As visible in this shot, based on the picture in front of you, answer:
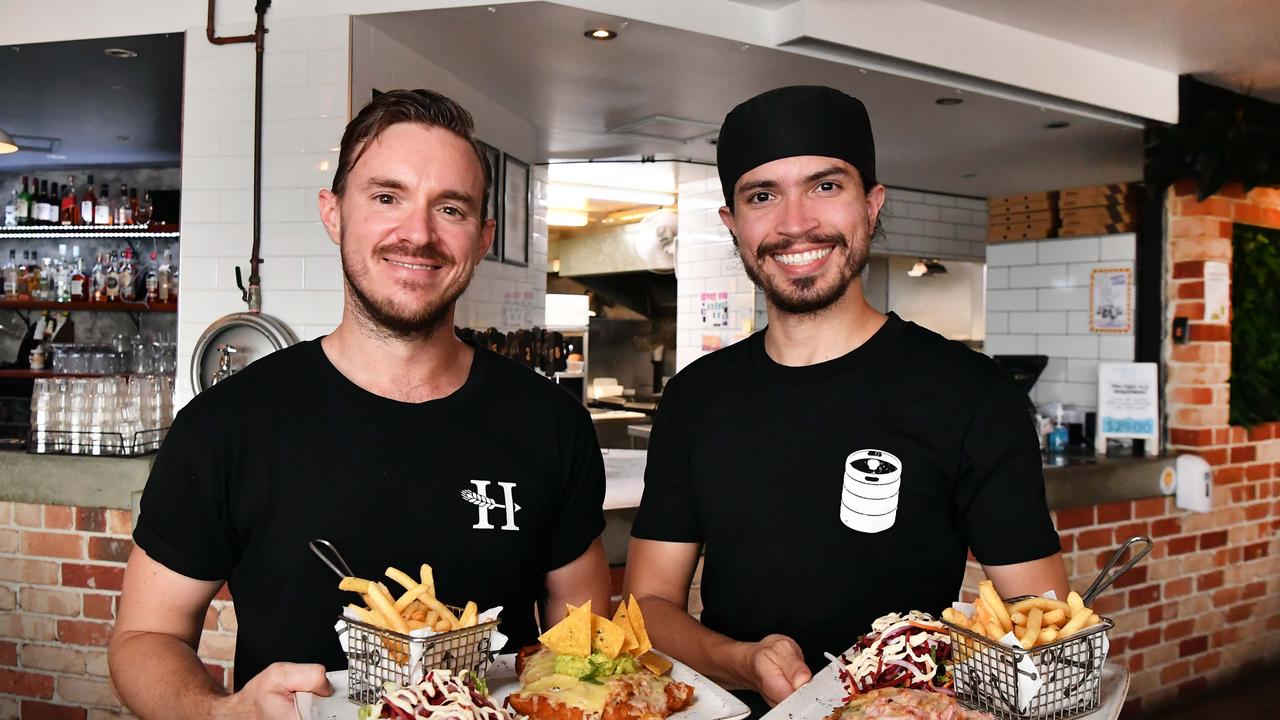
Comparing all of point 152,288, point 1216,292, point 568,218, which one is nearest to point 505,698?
point 1216,292

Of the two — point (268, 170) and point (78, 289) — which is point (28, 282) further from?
point (268, 170)

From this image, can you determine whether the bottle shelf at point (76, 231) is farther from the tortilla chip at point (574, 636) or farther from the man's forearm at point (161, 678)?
the tortilla chip at point (574, 636)

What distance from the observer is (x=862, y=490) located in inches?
63.7

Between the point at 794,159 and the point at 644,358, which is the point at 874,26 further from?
the point at 644,358

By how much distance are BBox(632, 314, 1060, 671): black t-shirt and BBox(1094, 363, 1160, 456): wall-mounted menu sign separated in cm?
342

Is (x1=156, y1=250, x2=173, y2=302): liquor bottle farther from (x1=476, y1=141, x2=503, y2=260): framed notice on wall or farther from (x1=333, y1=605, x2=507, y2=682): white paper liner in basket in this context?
(x1=333, y1=605, x2=507, y2=682): white paper liner in basket

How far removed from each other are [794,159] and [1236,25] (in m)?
3.41

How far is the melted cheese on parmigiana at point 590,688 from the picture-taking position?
121 centimetres

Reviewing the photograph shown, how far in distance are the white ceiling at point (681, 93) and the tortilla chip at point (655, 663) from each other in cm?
280

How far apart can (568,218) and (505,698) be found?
26.2 ft

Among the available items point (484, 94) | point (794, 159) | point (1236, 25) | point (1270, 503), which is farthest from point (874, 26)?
point (1270, 503)

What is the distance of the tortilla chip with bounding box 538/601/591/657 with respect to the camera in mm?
1267

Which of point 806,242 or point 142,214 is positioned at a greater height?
point 142,214

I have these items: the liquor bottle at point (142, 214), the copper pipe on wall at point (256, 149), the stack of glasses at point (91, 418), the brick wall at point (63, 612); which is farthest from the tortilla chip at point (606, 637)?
the liquor bottle at point (142, 214)
